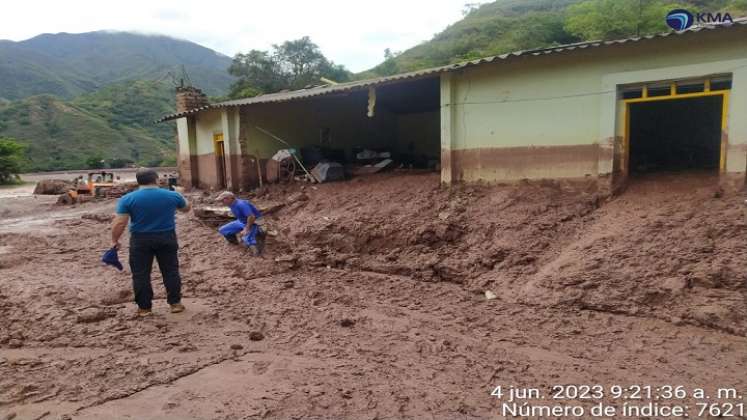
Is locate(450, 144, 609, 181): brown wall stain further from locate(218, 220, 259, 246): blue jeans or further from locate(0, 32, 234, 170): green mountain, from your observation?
locate(0, 32, 234, 170): green mountain

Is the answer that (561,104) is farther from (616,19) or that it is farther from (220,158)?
(616,19)

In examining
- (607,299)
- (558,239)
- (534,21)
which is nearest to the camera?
(607,299)

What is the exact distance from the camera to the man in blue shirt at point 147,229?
4.93m

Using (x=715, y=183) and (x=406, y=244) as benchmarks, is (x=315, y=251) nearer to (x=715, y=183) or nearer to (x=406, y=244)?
(x=406, y=244)

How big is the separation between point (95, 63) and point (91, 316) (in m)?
162

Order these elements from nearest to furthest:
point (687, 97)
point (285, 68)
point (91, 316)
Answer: point (91, 316), point (687, 97), point (285, 68)

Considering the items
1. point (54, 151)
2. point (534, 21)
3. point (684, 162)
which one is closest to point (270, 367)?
point (684, 162)

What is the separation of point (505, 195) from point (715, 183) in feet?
10.1

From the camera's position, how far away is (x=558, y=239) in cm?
682

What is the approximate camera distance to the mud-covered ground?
3.53m

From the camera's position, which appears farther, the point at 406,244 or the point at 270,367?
the point at 406,244

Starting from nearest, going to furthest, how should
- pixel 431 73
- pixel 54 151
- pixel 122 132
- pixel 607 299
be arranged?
pixel 607 299 → pixel 431 73 → pixel 54 151 → pixel 122 132

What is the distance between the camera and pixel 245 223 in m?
8.09

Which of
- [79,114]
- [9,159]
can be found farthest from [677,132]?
[79,114]
